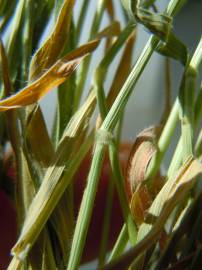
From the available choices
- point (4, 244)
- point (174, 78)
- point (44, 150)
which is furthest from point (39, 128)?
point (174, 78)

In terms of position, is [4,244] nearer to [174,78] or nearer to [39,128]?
[39,128]

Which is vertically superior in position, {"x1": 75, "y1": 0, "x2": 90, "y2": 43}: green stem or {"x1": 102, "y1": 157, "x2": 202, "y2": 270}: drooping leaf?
{"x1": 75, "y1": 0, "x2": 90, "y2": 43}: green stem

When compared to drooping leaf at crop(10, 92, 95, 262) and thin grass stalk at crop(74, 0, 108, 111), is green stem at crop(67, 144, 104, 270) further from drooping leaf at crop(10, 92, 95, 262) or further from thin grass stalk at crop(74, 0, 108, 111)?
thin grass stalk at crop(74, 0, 108, 111)

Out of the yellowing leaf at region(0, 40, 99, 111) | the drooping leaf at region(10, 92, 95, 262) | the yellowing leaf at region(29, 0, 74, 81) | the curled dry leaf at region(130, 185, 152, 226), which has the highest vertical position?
the yellowing leaf at region(29, 0, 74, 81)

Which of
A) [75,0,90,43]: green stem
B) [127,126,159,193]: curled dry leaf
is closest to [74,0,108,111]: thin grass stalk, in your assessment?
[75,0,90,43]: green stem

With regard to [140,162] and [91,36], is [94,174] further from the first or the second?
[91,36]

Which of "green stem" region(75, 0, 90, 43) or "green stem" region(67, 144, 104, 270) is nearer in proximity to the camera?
"green stem" region(67, 144, 104, 270)

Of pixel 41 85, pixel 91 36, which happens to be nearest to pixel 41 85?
pixel 41 85

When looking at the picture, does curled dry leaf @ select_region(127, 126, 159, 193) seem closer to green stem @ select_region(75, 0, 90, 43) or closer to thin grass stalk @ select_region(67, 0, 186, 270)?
thin grass stalk @ select_region(67, 0, 186, 270)

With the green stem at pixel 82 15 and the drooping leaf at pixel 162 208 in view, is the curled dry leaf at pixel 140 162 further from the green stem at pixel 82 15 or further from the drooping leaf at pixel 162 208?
the green stem at pixel 82 15
